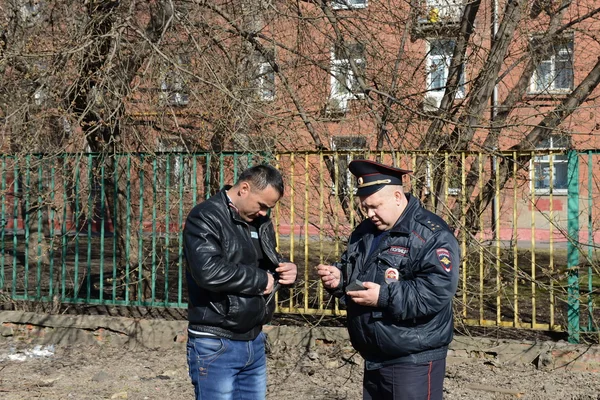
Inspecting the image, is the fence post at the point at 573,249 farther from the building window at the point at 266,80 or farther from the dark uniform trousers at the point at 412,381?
the dark uniform trousers at the point at 412,381

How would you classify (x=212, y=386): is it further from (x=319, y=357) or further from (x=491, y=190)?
(x=491, y=190)

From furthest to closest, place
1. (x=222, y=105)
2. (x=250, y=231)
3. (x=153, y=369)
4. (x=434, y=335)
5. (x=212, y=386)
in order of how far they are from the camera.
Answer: (x=222, y=105) → (x=153, y=369) → (x=250, y=231) → (x=212, y=386) → (x=434, y=335)

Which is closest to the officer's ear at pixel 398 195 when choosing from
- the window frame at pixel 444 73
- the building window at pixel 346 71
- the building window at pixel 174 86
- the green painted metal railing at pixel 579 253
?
the green painted metal railing at pixel 579 253

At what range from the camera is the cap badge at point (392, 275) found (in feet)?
9.45

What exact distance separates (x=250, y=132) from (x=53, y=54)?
177 centimetres

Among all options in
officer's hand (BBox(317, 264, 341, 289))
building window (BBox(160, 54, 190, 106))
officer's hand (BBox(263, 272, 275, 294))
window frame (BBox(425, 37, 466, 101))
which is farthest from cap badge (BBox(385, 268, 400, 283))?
window frame (BBox(425, 37, 466, 101))

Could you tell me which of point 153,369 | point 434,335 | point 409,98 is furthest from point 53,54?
point 434,335

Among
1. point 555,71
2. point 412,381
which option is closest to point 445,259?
point 412,381

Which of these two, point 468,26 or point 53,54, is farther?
point 468,26

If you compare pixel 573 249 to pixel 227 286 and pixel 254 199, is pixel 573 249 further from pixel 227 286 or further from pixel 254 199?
pixel 227 286

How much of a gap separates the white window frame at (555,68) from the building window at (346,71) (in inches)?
70.0

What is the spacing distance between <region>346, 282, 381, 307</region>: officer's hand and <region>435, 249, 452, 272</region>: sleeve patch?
0.27 meters

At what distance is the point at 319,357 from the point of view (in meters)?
5.90

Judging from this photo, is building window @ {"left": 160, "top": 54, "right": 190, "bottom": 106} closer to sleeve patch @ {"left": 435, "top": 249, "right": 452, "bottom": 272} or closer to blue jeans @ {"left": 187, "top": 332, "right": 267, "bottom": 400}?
blue jeans @ {"left": 187, "top": 332, "right": 267, "bottom": 400}
